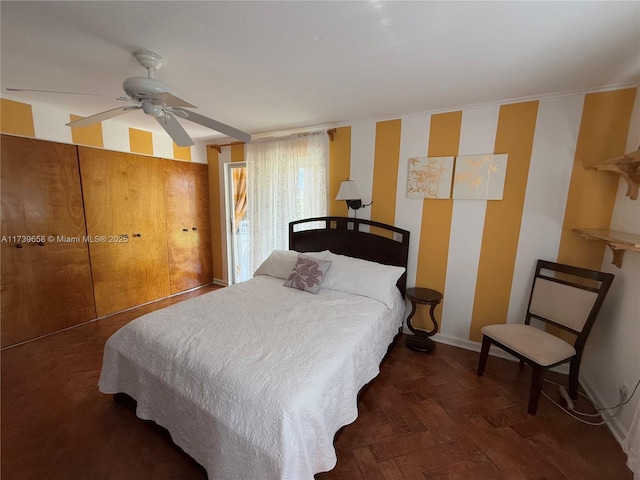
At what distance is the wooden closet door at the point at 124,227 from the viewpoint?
294cm

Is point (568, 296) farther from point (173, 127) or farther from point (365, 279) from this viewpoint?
point (173, 127)

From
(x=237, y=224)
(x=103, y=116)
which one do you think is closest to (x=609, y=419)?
(x=103, y=116)

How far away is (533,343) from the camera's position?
189cm

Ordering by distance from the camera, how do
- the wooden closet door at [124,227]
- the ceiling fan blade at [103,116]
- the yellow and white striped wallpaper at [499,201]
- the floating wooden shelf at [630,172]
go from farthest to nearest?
the wooden closet door at [124,227]
the yellow and white striped wallpaper at [499,201]
the floating wooden shelf at [630,172]
the ceiling fan blade at [103,116]

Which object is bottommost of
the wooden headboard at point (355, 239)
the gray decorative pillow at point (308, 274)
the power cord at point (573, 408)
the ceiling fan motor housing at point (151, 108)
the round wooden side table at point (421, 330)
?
the power cord at point (573, 408)

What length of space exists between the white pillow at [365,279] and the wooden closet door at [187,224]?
250 cm

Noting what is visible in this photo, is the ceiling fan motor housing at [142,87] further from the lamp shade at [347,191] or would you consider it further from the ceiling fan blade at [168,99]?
the lamp shade at [347,191]

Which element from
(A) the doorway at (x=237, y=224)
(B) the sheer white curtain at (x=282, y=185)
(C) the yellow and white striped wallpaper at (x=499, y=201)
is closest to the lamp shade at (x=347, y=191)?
(C) the yellow and white striped wallpaper at (x=499, y=201)

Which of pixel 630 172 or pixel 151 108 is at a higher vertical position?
pixel 151 108

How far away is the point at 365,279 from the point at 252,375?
1.37 metres

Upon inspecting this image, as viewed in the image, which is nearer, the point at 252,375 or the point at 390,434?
the point at 252,375

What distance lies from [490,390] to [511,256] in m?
1.14

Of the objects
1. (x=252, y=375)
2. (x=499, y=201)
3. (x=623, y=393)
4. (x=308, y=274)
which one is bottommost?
(x=623, y=393)

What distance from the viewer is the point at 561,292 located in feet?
6.66
